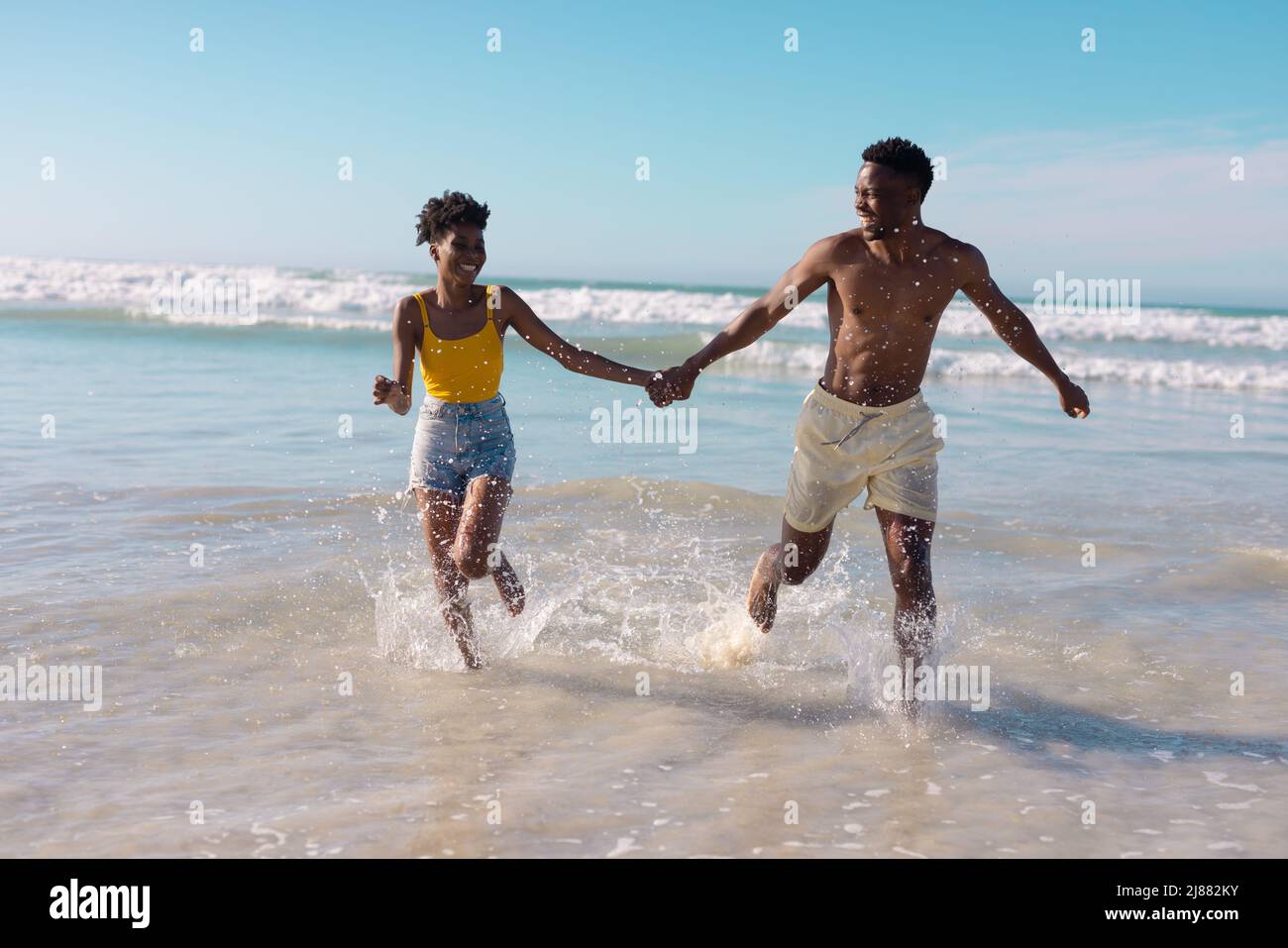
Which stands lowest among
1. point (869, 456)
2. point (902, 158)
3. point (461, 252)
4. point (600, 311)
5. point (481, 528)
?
point (481, 528)

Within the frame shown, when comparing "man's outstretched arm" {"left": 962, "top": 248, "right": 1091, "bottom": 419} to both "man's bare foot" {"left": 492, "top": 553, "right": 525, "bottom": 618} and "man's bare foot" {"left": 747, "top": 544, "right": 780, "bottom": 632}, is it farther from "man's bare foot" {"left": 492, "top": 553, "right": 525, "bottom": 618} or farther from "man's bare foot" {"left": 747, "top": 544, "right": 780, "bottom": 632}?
"man's bare foot" {"left": 492, "top": 553, "right": 525, "bottom": 618}

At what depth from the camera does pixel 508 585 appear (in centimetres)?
520

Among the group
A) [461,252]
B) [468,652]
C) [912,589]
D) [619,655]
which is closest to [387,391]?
[461,252]

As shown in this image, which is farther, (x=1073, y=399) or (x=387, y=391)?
(x=1073, y=399)

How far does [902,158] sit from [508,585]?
→ 2.59 m

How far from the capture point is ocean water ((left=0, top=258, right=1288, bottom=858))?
357cm

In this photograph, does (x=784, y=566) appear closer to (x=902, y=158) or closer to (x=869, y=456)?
(x=869, y=456)

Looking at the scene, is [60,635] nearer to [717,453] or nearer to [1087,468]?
[717,453]

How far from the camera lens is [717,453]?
10.6 meters

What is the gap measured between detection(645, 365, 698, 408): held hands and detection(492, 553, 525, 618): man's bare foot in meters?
1.10

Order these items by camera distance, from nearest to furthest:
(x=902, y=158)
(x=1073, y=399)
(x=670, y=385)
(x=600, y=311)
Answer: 1. (x=902, y=158)
2. (x=1073, y=399)
3. (x=670, y=385)
4. (x=600, y=311)

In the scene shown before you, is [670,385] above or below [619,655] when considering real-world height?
above

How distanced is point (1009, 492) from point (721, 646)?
15.3ft
